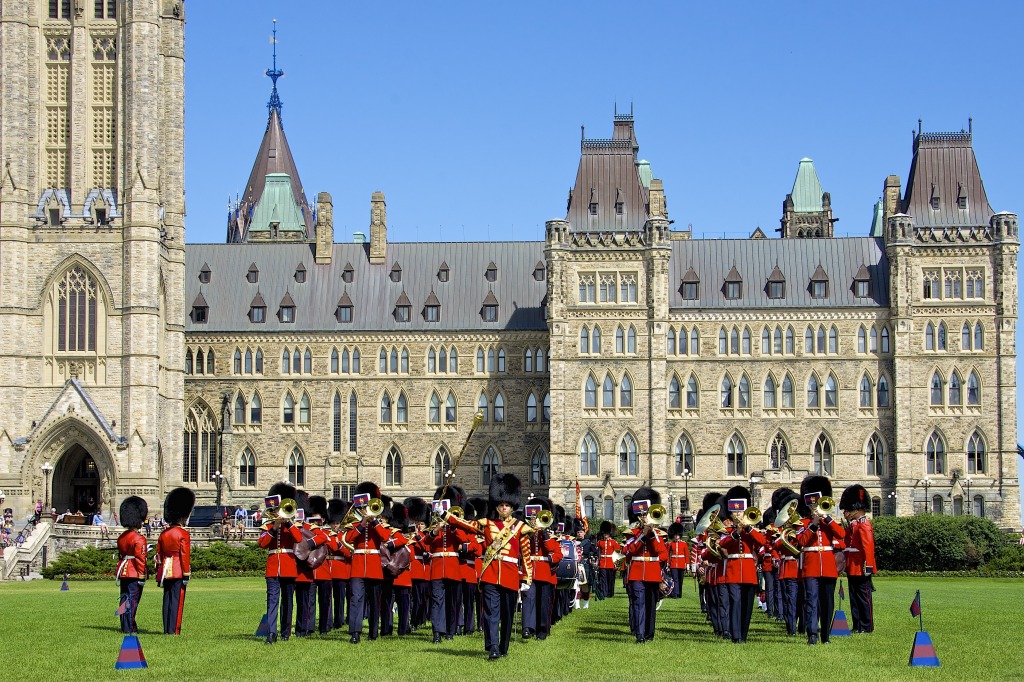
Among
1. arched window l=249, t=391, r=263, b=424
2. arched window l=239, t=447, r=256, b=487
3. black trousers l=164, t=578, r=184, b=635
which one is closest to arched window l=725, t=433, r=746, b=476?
arched window l=249, t=391, r=263, b=424

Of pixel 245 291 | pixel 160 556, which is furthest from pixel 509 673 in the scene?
pixel 245 291

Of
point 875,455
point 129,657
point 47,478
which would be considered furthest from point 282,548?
point 875,455

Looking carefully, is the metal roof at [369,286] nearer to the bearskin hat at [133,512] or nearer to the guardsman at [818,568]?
the guardsman at [818,568]

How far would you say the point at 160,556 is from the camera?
2489 cm

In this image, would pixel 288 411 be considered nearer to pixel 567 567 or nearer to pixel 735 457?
pixel 735 457

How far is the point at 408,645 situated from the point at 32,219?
53.8 meters

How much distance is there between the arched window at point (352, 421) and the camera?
84.4 metres

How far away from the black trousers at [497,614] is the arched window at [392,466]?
203 ft

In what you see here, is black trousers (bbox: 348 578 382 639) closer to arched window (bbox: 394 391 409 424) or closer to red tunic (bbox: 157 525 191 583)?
red tunic (bbox: 157 525 191 583)

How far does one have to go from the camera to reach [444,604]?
25.4 m

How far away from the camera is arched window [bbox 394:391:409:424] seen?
84.5 metres

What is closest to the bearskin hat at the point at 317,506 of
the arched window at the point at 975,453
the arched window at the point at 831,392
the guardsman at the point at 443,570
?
the guardsman at the point at 443,570

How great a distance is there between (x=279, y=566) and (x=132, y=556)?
227 centimetres

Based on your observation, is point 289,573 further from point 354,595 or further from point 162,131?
point 162,131
